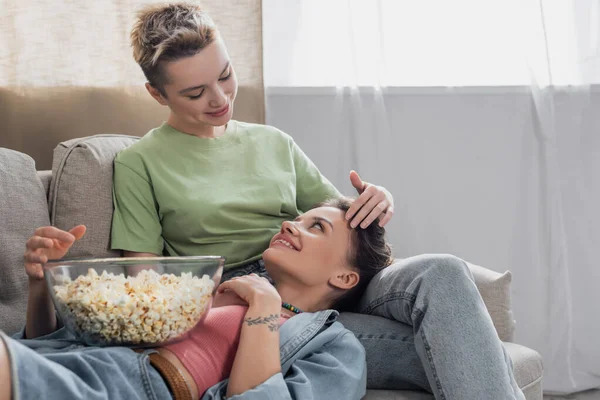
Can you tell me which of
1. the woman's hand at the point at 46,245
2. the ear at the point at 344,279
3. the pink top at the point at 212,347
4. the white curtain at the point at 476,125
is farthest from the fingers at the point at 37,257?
the white curtain at the point at 476,125

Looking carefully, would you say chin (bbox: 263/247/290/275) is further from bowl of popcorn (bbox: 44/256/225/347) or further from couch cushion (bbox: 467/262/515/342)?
couch cushion (bbox: 467/262/515/342)

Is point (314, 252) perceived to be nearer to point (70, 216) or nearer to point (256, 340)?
point (256, 340)

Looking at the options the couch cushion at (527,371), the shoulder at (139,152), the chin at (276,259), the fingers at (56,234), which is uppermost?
the shoulder at (139,152)

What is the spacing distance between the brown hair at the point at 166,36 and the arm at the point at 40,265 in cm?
60

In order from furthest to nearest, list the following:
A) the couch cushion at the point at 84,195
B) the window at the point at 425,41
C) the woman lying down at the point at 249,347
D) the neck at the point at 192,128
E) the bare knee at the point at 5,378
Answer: the window at the point at 425,41 < the neck at the point at 192,128 < the couch cushion at the point at 84,195 < the woman lying down at the point at 249,347 < the bare knee at the point at 5,378

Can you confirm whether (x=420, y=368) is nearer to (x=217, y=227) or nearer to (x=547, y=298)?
(x=217, y=227)

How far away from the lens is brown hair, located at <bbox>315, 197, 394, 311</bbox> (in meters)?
1.61

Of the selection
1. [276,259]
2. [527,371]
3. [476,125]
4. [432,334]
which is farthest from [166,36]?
[476,125]

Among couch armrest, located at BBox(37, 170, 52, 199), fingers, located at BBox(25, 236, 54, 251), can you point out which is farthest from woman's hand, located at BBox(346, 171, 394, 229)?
couch armrest, located at BBox(37, 170, 52, 199)

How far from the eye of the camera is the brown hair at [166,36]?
5.57 feet

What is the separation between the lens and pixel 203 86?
5.69 feet

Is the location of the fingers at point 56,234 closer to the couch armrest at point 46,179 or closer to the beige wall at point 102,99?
the couch armrest at point 46,179

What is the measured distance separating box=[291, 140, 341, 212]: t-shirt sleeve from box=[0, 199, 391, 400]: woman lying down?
0.32m

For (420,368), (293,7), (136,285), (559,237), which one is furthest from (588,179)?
(136,285)
